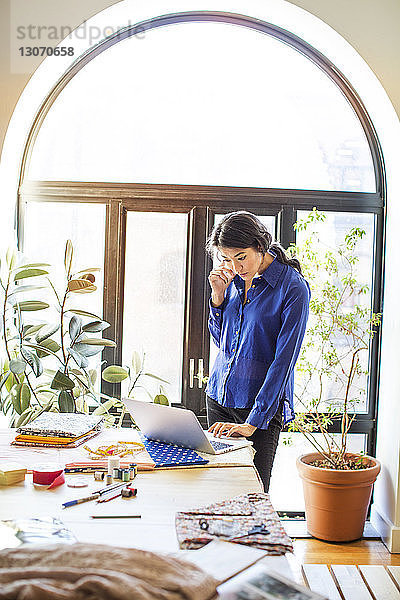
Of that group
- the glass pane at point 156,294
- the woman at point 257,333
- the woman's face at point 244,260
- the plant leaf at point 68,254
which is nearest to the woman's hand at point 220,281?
the woman at point 257,333

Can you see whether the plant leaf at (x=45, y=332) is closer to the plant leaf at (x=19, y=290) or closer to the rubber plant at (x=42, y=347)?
the rubber plant at (x=42, y=347)

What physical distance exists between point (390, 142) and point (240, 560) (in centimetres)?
276

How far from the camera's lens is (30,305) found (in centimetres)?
346

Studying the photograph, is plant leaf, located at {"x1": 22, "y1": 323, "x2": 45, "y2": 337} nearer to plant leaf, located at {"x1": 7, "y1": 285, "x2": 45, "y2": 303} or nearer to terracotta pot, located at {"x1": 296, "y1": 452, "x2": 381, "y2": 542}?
plant leaf, located at {"x1": 7, "y1": 285, "x2": 45, "y2": 303}

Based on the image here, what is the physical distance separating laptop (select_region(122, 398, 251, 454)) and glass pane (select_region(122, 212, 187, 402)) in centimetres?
151

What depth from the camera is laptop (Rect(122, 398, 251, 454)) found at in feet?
7.16

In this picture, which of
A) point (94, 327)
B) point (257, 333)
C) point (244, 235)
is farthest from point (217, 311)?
point (94, 327)

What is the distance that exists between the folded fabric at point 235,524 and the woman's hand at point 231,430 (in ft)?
2.07

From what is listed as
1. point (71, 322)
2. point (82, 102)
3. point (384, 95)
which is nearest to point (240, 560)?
point (71, 322)

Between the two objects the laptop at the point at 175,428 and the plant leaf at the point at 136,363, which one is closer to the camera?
the laptop at the point at 175,428

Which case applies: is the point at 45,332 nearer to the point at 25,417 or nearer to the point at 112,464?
the point at 25,417

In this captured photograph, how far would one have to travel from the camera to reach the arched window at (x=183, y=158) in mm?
3842

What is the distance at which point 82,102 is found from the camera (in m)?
3.86

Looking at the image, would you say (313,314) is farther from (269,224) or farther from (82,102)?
(82,102)
